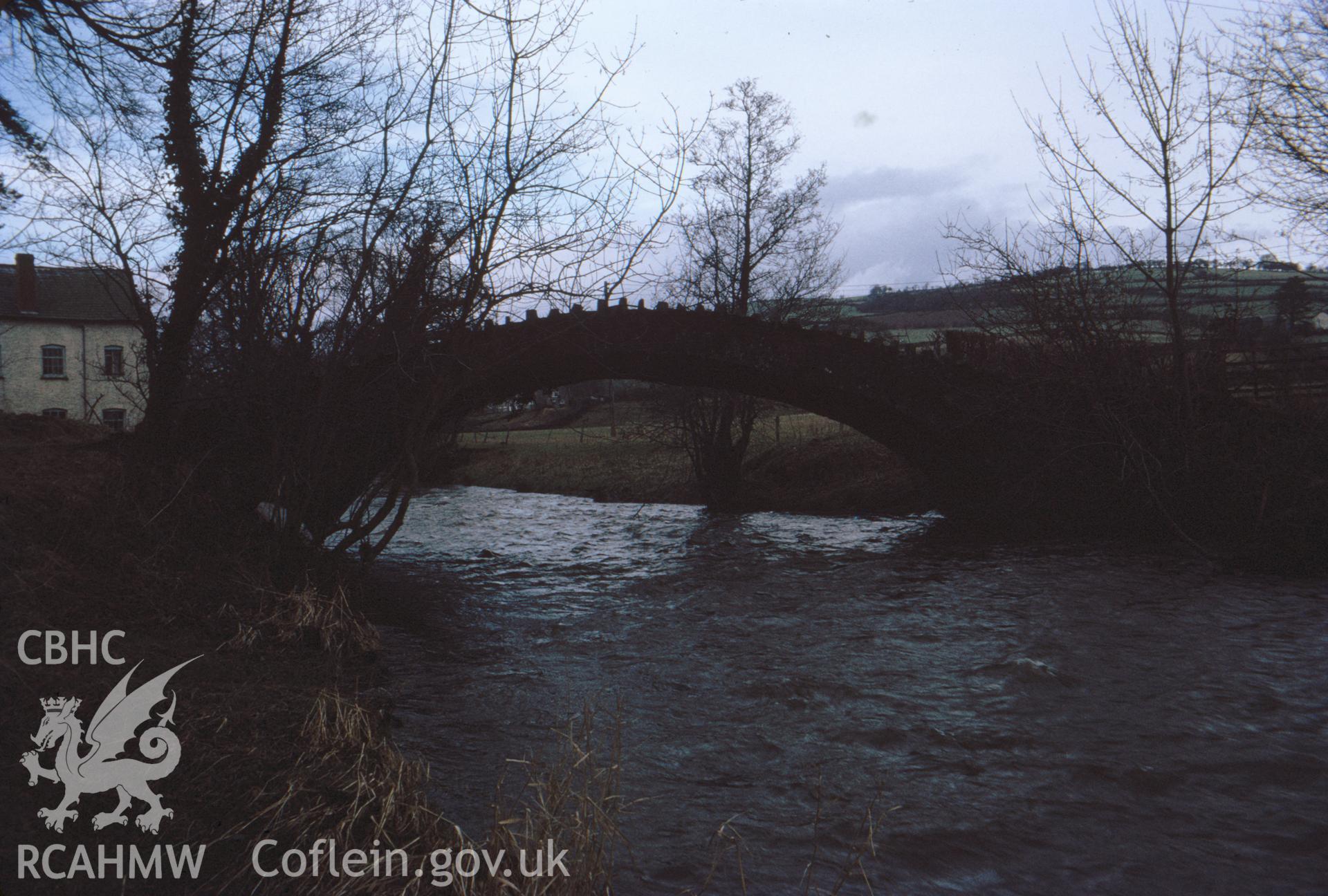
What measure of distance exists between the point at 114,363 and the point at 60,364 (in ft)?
106

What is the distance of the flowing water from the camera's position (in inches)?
167

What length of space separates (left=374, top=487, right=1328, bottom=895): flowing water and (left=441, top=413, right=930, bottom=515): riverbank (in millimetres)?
5872

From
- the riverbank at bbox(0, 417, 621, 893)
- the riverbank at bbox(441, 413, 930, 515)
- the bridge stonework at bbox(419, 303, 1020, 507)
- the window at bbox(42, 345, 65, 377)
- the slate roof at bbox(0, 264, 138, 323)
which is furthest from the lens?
the window at bbox(42, 345, 65, 377)

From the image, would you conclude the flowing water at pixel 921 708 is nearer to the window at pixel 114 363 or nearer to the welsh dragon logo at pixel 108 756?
the welsh dragon logo at pixel 108 756

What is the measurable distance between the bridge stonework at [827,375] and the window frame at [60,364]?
30.7 m

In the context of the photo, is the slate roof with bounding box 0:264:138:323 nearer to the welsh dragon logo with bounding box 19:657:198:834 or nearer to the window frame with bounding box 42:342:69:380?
the window frame with bounding box 42:342:69:380

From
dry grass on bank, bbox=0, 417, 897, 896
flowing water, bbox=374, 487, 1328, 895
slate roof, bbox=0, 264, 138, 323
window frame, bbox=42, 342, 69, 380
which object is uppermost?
slate roof, bbox=0, 264, 138, 323

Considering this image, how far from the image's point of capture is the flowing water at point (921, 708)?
4.24 m

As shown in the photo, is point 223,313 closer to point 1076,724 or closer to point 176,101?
point 176,101

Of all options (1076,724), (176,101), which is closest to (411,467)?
(176,101)

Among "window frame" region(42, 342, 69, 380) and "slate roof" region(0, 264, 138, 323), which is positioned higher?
"slate roof" region(0, 264, 138, 323)

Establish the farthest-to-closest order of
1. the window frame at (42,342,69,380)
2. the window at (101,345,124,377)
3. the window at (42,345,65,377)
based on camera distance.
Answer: the window at (42,345,65,377)
the window frame at (42,342,69,380)
the window at (101,345,124,377)

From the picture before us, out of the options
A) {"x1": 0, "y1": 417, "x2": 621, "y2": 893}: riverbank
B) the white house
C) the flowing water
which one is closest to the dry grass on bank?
{"x1": 0, "y1": 417, "x2": 621, "y2": 893}: riverbank

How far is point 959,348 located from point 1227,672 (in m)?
8.87
